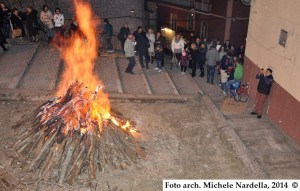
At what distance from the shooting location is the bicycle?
1447cm

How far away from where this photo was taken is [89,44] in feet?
56.4

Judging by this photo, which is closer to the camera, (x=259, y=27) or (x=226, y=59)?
(x=259, y=27)

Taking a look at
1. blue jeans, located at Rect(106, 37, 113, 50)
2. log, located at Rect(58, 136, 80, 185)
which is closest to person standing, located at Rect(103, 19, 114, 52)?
blue jeans, located at Rect(106, 37, 113, 50)

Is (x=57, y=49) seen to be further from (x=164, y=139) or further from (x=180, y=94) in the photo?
(x=164, y=139)

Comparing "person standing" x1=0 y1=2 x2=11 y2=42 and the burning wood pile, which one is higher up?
"person standing" x1=0 y1=2 x2=11 y2=42

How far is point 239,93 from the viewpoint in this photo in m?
→ 14.6

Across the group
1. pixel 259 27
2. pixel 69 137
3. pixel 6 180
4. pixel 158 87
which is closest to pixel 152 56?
pixel 158 87

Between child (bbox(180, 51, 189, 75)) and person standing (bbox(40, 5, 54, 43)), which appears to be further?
person standing (bbox(40, 5, 54, 43))

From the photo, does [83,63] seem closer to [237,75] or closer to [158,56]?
[158,56]

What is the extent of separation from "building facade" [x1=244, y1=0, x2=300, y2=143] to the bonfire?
5.52 meters

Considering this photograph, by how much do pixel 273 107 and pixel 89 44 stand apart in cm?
964

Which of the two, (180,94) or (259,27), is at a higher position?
(259,27)

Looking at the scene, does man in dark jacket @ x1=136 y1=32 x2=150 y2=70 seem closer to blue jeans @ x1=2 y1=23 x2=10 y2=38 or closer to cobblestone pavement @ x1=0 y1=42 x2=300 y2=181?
cobblestone pavement @ x1=0 y1=42 x2=300 y2=181
